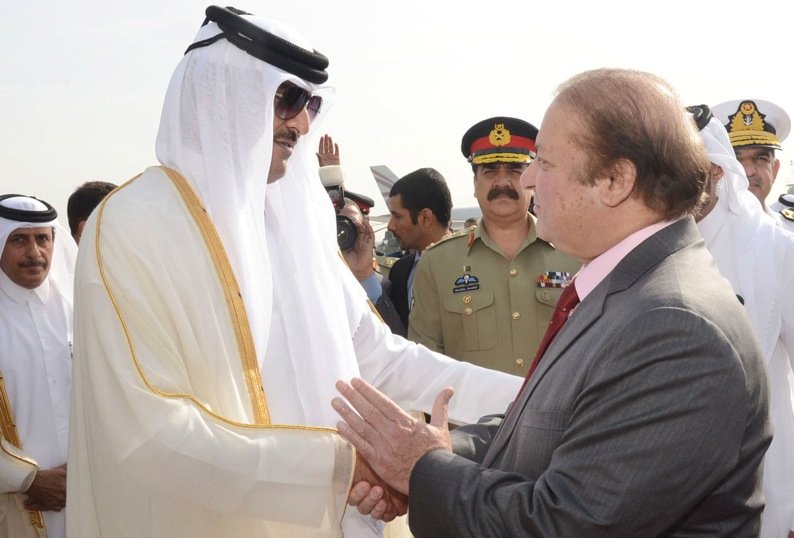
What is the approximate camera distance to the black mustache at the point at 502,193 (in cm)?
504

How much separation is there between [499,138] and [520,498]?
11.0 ft

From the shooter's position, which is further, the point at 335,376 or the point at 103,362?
the point at 335,376

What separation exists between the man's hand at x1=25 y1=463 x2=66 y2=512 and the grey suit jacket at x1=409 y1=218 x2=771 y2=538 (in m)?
3.33

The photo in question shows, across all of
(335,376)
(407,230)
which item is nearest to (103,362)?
(335,376)

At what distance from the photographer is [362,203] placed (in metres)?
7.12

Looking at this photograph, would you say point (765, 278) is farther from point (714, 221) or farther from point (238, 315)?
point (238, 315)

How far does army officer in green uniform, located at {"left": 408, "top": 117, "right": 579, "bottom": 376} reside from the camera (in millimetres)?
4871

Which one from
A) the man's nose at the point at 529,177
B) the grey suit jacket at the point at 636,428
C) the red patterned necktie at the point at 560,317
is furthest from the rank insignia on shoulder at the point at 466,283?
the grey suit jacket at the point at 636,428

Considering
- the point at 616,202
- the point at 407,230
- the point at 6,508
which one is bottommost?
the point at 6,508

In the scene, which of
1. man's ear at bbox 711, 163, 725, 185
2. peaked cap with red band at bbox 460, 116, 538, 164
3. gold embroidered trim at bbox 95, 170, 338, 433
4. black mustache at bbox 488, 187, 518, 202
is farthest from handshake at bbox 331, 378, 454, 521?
peaked cap with red band at bbox 460, 116, 538, 164

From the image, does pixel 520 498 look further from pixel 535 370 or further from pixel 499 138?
pixel 499 138

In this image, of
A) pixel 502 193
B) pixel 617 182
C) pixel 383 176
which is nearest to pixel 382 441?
pixel 617 182

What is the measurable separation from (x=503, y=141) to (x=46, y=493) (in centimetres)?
313

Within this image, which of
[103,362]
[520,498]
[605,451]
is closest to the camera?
[605,451]
